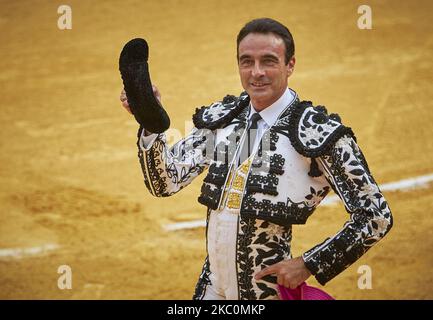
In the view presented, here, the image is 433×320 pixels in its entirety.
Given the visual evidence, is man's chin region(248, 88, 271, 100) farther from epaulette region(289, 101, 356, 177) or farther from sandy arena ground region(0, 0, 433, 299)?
sandy arena ground region(0, 0, 433, 299)

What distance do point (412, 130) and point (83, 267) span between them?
3.46 meters

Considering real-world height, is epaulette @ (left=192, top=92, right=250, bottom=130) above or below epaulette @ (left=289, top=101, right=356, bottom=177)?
above

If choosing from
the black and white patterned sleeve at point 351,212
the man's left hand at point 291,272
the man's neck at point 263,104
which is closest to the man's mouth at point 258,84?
the man's neck at point 263,104

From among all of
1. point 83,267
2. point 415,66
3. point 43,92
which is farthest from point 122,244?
point 415,66

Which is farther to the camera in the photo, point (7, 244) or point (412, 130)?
point (412, 130)

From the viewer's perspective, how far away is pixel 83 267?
6336 mm

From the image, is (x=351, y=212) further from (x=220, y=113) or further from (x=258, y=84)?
(x=220, y=113)

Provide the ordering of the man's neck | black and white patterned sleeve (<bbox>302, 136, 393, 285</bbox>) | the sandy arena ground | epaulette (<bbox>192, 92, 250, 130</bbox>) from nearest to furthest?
black and white patterned sleeve (<bbox>302, 136, 393, 285</bbox>)
the man's neck
epaulette (<bbox>192, 92, 250, 130</bbox>)
the sandy arena ground

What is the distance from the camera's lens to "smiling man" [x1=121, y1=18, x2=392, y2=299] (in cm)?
329

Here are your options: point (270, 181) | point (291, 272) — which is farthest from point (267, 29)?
point (291, 272)

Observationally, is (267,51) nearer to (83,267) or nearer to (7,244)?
(83,267)

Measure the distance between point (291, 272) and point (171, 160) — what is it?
677 millimetres

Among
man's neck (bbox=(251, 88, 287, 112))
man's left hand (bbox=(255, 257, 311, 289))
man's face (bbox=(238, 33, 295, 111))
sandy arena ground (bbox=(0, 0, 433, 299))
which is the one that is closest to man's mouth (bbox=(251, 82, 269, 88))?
man's face (bbox=(238, 33, 295, 111))

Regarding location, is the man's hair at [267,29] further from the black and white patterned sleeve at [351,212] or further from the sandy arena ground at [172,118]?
the sandy arena ground at [172,118]
